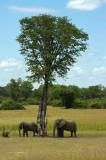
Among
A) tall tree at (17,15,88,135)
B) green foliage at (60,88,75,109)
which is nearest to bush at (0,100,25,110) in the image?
green foliage at (60,88,75,109)

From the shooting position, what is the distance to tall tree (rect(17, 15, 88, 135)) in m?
33.8

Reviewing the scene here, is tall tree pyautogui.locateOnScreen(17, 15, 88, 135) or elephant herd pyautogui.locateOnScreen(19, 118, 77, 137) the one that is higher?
tall tree pyautogui.locateOnScreen(17, 15, 88, 135)

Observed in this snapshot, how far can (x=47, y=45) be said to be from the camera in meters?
34.6

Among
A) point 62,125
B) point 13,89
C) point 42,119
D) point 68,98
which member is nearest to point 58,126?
point 62,125

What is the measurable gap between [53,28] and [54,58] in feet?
10.5

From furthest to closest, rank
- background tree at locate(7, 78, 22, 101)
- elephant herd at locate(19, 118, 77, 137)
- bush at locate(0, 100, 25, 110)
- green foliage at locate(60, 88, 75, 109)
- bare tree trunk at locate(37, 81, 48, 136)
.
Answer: background tree at locate(7, 78, 22, 101), green foliage at locate(60, 88, 75, 109), bush at locate(0, 100, 25, 110), bare tree trunk at locate(37, 81, 48, 136), elephant herd at locate(19, 118, 77, 137)

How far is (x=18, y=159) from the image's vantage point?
17062mm

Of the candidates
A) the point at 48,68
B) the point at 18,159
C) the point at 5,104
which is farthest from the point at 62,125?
the point at 5,104

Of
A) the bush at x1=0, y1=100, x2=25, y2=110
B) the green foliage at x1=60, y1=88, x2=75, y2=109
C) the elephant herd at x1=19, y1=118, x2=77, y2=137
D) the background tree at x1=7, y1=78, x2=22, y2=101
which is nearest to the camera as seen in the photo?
the elephant herd at x1=19, y1=118, x2=77, y2=137

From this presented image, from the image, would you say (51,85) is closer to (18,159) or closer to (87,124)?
(87,124)

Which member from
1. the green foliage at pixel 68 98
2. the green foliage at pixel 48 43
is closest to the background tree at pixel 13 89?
the green foliage at pixel 68 98

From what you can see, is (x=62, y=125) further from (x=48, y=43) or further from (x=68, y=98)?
(x=68, y=98)

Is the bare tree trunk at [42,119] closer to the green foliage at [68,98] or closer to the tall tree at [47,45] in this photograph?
the tall tree at [47,45]

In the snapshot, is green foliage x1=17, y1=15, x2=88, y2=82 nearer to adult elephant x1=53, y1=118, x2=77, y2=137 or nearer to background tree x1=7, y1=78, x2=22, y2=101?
adult elephant x1=53, y1=118, x2=77, y2=137
